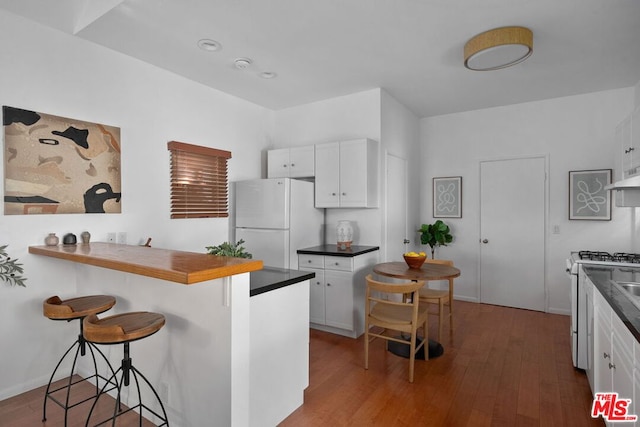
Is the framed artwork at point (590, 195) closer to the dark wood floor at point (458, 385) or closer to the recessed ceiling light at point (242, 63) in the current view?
the dark wood floor at point (458, 385)

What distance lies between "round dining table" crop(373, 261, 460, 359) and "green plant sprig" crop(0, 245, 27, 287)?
9.26 feet

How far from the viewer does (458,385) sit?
2.66m

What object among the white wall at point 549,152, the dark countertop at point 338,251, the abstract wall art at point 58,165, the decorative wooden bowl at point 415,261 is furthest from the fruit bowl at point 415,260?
the abstract wall art at point 58,165

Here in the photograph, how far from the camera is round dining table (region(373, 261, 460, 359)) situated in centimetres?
299

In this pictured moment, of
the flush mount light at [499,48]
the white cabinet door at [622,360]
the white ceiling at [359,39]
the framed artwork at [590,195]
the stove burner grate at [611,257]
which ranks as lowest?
the white cabinet door at [622,360]

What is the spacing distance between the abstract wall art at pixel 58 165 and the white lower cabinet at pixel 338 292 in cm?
211

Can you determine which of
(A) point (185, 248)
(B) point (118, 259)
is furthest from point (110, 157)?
(B) point (118, 259)

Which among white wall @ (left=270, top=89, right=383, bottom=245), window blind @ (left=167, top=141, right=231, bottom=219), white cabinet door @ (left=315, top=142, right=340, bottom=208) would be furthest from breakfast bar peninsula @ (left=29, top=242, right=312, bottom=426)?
white wall @ (left=270, top=89, right=383, bottom=245)

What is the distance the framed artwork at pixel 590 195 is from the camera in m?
4.15

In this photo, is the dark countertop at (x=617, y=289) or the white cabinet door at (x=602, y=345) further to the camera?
the white cabinet door at (x=602, y=345)

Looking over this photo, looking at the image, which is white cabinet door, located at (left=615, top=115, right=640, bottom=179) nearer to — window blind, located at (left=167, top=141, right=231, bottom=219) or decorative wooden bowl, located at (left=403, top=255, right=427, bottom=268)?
decorative wooden bowl, located at (left=403, top=255, right=427, bottom=268)

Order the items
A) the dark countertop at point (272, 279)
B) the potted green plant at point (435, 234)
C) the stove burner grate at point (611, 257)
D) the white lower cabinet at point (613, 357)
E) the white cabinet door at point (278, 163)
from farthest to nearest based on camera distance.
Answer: the potted green plant at point (435, 234)
the white cabinet door at point (278, 163)
the stove burner grate at point (611, 257)
the dark countertop at point (272, 279)
the white lower cabinet at point (613, 357)

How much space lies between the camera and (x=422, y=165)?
5.46 m

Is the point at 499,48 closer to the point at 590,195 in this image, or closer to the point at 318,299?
the point at 590,195
